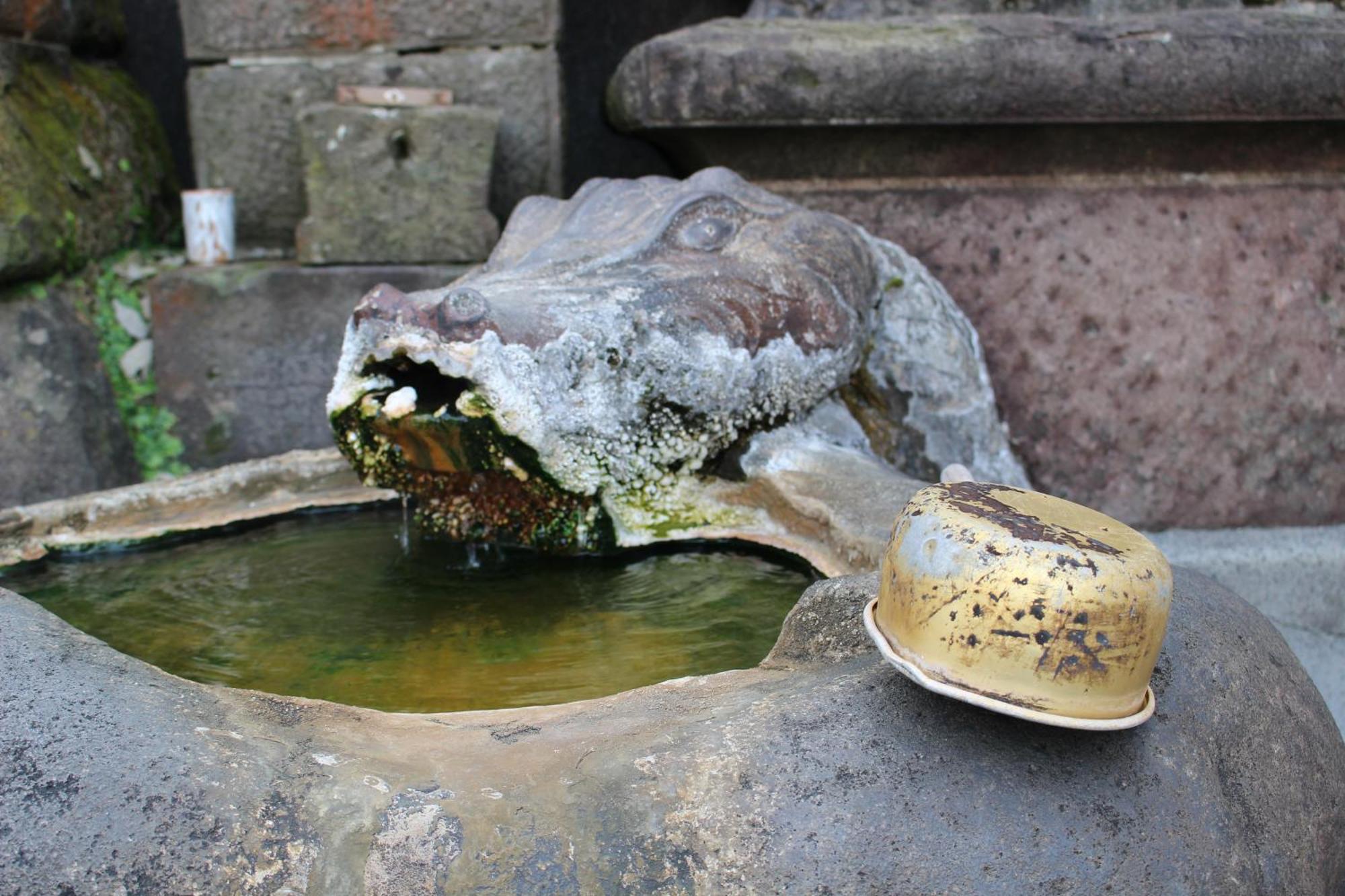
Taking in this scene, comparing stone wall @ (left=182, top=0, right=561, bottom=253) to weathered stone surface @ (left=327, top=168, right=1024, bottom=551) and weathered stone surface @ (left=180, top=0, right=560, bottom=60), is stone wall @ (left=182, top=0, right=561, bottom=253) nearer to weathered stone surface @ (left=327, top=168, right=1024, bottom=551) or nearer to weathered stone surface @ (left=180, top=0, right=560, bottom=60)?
weathered stone surface @ (left=180, top=0, right=560, bottom=60)

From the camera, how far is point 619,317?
170 centimetres

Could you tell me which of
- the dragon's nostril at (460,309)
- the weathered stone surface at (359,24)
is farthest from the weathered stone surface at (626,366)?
the weathered stone surface at (359,24)

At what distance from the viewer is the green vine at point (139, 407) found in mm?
2789

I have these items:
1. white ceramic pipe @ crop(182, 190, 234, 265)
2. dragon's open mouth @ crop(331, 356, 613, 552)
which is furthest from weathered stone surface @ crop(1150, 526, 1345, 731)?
white ceramic pipe @ crop(182, 190, 234, 265)

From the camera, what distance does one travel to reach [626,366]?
170 cm

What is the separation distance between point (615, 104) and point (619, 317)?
3.02 feet

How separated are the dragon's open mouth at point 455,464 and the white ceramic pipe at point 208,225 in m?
1.34

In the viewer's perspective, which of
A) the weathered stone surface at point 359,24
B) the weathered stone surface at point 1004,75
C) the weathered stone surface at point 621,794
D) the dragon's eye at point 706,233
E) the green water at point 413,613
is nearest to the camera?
the weathered stone surface at point 621,794

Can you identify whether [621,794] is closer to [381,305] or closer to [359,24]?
[381,305]

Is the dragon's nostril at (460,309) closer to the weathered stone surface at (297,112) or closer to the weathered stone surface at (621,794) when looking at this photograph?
the weathered stone surface at (621,794)

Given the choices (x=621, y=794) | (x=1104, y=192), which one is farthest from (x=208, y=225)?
(x=621, y=794)

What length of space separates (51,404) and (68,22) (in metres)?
0.96

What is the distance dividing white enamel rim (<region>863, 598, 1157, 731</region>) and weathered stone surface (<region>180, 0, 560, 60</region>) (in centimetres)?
216

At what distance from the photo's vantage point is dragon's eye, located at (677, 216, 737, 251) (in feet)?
6.35
